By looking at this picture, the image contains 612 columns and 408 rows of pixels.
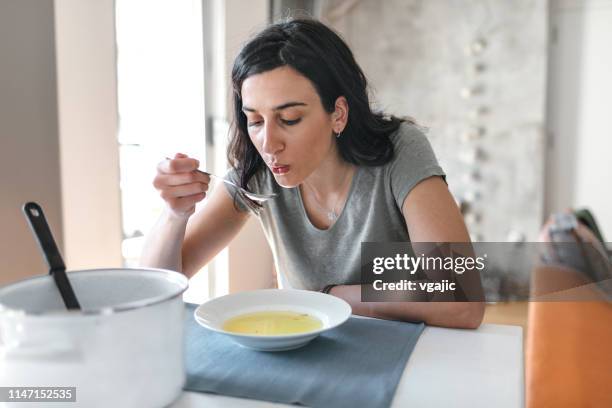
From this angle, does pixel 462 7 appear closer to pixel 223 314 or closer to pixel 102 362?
pixel 223 314

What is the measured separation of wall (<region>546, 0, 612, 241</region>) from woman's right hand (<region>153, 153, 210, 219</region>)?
3.17 meters

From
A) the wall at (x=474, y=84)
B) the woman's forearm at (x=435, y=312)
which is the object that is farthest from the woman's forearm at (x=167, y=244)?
the wall at (x=474, y=84)

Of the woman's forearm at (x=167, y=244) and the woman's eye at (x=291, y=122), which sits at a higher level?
the woman's eye at (x=291, y=122)

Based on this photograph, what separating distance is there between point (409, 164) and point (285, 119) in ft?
1.00

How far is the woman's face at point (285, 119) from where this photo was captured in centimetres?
105

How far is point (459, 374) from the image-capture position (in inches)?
25.8

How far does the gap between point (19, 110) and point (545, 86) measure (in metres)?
Answer: 3.18

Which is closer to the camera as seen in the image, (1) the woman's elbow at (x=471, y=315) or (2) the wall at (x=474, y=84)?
(1) the woman's elbow at (x=471, y=315)

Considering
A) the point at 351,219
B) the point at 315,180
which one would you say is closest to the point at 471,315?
A: the point at 351,219

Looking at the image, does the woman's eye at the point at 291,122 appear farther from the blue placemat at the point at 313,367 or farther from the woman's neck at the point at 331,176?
the blue placemat at the point at 313,367

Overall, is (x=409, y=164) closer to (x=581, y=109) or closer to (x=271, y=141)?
(x=271, y=141)

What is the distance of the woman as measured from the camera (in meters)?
1.05

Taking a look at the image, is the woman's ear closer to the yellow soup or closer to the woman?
the woman

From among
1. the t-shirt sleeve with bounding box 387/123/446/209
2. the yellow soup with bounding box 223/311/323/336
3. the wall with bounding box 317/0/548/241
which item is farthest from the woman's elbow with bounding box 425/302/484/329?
the wall with bounding box 317/0/548/241
